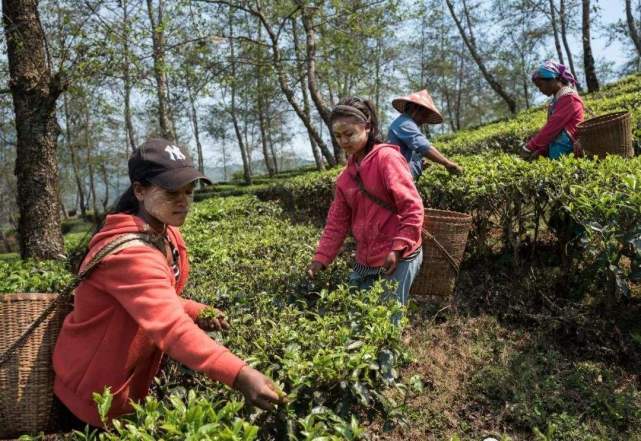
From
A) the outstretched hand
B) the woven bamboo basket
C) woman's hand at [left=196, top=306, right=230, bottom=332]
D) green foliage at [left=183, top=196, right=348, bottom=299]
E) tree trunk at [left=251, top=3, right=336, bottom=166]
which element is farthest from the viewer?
tree trunk at [left=251, top=3, right=336, bottom=166]

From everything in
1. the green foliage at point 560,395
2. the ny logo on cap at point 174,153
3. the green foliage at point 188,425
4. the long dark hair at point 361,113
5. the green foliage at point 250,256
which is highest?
the long dark hair at point 361,113

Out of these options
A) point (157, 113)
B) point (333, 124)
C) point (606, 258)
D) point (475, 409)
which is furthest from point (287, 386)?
point (157, 113)

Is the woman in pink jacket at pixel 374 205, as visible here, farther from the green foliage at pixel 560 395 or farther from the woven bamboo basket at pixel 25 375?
the woven bamboo basket at pixel 25 375

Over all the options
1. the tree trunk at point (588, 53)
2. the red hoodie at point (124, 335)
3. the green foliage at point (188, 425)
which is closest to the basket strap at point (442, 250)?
the red hoodie at point (124, 335)

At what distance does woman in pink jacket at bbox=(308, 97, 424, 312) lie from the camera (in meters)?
3.03

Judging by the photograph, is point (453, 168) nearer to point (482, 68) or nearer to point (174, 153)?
point (174, 153)

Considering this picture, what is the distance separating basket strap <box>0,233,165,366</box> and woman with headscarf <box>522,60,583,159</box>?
401 cm

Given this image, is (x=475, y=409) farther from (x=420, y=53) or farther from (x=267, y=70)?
(x=420, y=53)

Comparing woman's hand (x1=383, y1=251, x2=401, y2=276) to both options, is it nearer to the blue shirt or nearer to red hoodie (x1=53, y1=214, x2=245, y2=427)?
red hoodie (x1=53, y1=214, x2=245, y2=427)

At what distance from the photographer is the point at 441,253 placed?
3646 mm

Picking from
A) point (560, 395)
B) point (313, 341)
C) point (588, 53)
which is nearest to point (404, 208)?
point (313, 341)

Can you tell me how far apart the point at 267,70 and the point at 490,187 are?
8.89 metres

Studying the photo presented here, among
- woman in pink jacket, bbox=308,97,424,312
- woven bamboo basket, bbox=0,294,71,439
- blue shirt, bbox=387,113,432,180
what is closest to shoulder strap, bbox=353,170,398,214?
woman in pink jacket, bbox=308,97,424,312

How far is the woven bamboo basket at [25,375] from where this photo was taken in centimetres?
210
